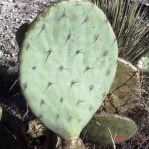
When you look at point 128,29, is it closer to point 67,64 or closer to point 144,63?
point 144,63

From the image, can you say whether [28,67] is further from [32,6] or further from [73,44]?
[32,6]

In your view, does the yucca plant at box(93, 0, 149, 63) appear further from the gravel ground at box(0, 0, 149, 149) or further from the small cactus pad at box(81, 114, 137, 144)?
the small cactus pad at box(81, 114, 137, 144)

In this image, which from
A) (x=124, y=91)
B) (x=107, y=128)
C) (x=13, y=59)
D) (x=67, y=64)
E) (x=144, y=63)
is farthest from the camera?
(x=13, y=59)

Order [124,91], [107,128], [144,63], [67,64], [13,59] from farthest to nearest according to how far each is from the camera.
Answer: [13,59] < [144,63] < [124,91] < [107,128] < [67,64]

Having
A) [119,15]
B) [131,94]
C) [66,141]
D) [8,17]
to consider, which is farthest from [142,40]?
[66,141]

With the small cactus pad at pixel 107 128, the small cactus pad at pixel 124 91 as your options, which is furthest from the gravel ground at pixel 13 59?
the small cactus pad at pixel 107 128

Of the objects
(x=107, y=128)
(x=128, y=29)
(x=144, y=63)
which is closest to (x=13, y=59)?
(x=128, y=29)
